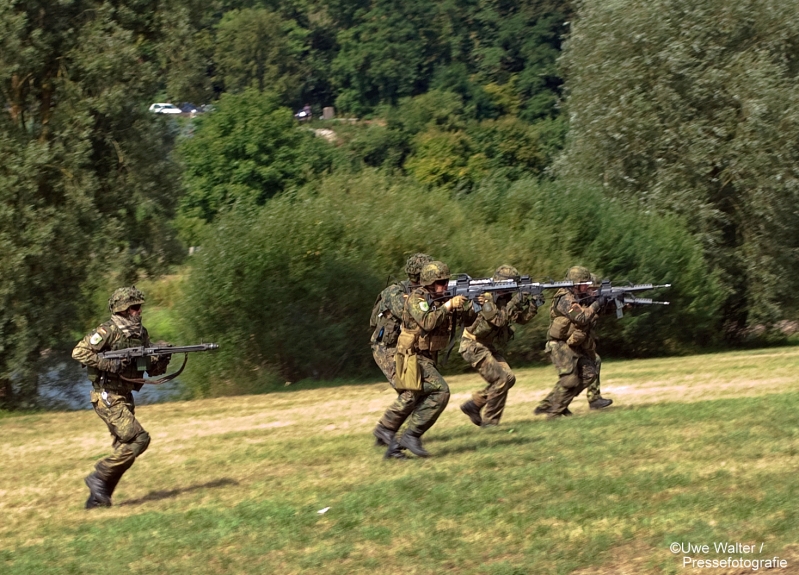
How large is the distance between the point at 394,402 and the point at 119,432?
3.15 metres

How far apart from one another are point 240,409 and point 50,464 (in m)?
5.97

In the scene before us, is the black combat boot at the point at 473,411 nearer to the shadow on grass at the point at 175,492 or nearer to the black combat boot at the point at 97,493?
the shadow on grass at the point at 175,492

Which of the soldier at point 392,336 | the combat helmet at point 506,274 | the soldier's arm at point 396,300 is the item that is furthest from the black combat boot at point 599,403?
the soldier's arm at point 396,300

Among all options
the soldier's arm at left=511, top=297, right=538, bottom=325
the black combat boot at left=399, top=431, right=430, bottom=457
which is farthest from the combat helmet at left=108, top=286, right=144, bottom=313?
the soldier's arm at left=511, top=297, right=538, bottom=325

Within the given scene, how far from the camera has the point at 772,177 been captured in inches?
1244

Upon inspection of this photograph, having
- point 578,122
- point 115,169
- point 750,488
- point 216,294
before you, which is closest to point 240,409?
point 216,294

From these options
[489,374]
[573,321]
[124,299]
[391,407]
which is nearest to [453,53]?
[573,321]

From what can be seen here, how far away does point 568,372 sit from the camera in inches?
580

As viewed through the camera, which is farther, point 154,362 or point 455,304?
point 455,304

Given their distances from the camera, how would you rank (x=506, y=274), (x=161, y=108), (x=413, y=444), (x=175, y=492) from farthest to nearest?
(x=161, y=108) < (x=506, y=274) < (x=413, y=444) < (x=175, y=492)

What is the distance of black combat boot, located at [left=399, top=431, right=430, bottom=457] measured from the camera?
12406mm

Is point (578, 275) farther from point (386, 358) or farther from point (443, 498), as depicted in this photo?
point (443, 498)

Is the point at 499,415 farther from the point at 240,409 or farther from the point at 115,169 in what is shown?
the point at 115,169

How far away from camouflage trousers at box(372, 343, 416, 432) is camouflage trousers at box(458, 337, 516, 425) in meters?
1.37
